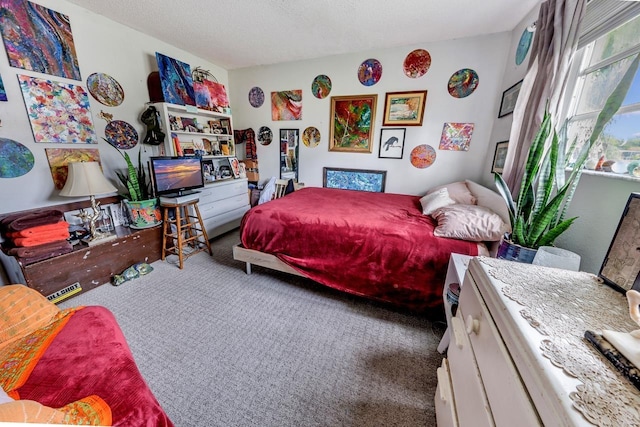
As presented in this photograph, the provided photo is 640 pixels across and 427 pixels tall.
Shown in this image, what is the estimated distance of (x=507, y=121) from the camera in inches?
88.0

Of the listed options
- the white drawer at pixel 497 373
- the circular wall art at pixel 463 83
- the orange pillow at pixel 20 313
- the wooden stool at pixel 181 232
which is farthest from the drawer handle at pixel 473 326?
the circular wall art at pixel 463 83

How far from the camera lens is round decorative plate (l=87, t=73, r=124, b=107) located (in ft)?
7.11

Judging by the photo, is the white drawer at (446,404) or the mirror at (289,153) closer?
the white drawer at (446,404)

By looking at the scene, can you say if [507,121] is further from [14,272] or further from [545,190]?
[14,272]

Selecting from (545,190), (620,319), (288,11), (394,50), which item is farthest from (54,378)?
(394,50)

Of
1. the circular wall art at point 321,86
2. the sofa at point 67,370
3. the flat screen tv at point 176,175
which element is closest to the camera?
the sofa at point 67,370

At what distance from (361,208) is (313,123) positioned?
183 centimetres

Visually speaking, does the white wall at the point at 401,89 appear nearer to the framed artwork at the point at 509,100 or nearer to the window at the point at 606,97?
the framed artwork at the point at 509,100

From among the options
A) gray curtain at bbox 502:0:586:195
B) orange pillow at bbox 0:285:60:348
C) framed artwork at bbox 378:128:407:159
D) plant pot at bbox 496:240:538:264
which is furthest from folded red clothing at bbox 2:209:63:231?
gray curtain at bbox 502:0:586:195

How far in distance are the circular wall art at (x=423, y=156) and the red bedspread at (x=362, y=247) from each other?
1.03m

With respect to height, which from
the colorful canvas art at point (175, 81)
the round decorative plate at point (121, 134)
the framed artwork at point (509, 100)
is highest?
the colorful canvas art at point (175, 81)

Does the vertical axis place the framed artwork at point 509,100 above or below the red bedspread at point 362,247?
above

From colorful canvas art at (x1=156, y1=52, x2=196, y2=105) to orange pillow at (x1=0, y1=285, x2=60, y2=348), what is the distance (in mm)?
2250

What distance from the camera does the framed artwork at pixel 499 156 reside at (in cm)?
219
